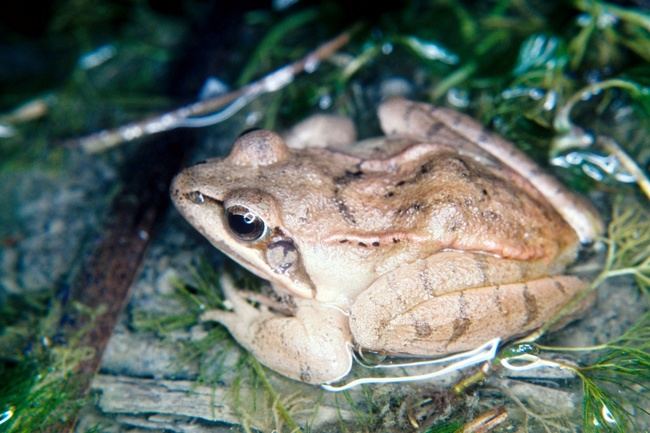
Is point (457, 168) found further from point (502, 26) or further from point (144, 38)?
point (144, 38)

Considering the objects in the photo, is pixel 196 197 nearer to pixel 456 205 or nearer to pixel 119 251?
pixel 119 251

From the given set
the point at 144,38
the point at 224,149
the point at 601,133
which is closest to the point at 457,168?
the point at 601,133

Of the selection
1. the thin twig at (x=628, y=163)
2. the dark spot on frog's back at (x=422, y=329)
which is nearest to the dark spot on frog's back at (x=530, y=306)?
the dark spot on frog's back at (x=422, y=329)

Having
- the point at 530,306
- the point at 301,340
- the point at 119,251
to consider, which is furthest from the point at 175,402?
the point at 530,306

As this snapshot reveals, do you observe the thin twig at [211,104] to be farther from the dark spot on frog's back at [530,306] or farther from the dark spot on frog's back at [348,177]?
the dark spot on frog's back at [530,306]

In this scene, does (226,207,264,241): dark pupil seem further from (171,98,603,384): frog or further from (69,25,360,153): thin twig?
(69,25,360,153): thin twig

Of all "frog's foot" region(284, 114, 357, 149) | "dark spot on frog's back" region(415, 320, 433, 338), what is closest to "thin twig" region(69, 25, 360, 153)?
"frog's foot" region(284, 114, 357, 149)
